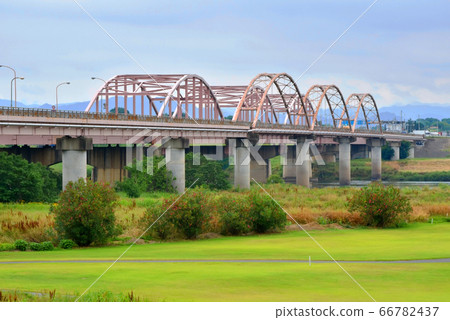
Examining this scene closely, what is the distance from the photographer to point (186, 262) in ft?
112

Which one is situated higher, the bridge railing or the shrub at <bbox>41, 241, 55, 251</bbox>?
the bridge railing

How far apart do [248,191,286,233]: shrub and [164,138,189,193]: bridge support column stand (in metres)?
41.1

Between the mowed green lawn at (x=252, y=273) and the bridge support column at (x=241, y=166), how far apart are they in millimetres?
67419

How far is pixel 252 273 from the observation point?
2955 centimetres

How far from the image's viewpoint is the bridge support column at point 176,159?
308 feet

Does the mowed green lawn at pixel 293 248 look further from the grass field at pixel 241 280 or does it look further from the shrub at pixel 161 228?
the grass field at pixel 241 280

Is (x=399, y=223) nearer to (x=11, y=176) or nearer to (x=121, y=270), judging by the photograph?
(x=121, y=270)

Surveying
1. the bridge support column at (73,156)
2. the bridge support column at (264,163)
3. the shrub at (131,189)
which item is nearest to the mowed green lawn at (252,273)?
the bridge support column at (73,156)

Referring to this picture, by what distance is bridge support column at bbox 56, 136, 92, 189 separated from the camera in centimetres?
6969

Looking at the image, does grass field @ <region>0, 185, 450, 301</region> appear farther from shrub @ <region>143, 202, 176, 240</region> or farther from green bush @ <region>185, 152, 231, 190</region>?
green bush @ <region>185, 152, 231, 190</region>

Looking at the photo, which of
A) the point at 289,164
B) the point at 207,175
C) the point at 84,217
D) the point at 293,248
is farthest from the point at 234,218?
the point at 289,164

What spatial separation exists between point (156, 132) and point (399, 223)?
128ft

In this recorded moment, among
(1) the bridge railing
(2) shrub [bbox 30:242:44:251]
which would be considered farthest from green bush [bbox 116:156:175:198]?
(2) shrub [bbox 30:242:44:251]

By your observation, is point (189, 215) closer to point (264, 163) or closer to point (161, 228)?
point (161, 228)
